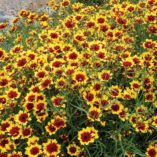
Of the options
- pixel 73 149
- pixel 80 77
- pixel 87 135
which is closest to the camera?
pixel 87 135

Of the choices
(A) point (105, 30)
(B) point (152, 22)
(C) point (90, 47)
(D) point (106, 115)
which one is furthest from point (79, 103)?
(B) point (152, 22)

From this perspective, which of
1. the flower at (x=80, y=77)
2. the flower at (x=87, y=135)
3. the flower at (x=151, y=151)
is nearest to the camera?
the flower at (x=87, y=135)

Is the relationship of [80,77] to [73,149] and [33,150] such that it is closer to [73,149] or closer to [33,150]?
[73,149]

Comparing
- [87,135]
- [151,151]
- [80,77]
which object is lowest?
[151,151]

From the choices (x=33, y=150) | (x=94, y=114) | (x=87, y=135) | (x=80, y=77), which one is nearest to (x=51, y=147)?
(x=33, y=150)

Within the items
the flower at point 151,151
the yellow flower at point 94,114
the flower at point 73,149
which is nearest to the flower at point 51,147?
the flower at point 73,149

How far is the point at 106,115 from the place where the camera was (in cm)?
291

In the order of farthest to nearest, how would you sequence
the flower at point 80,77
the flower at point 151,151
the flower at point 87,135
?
the flower at point 80,77 < the flower at point 151,151 < the flower at point 87,135

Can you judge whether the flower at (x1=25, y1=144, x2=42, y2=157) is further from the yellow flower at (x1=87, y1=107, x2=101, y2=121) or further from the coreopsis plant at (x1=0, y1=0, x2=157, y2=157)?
the yellow flower at (x1=87, y1=107, x2=101, y2=121)

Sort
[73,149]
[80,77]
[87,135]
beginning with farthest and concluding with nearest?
1. [80,77]
2. [73,149]
3. [87,135]

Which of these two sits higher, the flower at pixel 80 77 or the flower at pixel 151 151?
the flower at pixel 80 77

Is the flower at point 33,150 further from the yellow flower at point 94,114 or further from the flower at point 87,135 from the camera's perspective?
the yellow flower at point 94,114

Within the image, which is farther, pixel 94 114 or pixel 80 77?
pixel 80 77

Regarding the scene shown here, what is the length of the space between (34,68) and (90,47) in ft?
1.52
